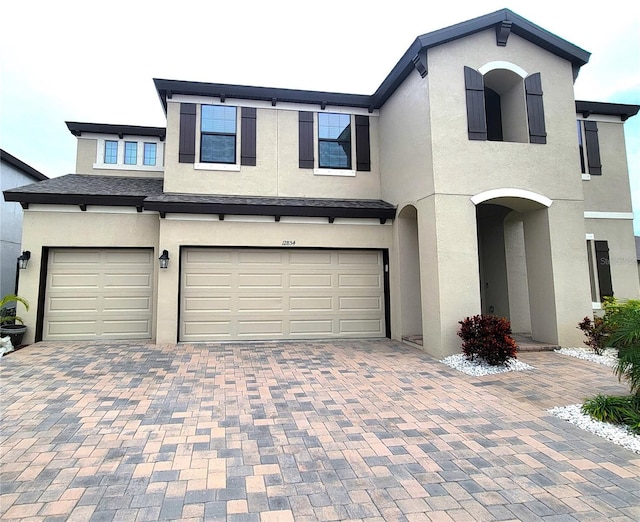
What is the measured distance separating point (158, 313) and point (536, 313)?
8604 millimetres

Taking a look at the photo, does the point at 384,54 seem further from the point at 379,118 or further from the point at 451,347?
the point at 451,347

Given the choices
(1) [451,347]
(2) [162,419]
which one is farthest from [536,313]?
(2) [162,419]

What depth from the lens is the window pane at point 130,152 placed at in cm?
1132

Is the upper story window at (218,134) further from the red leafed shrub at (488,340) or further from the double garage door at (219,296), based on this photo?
the red leafed shrub at (488,340)

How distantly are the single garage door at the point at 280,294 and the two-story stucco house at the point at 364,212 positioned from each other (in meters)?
0.04

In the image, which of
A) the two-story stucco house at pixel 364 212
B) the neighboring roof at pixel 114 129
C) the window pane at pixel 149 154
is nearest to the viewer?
the two-story stucco house at pixel 364 212

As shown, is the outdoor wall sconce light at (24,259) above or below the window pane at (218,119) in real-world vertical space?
below

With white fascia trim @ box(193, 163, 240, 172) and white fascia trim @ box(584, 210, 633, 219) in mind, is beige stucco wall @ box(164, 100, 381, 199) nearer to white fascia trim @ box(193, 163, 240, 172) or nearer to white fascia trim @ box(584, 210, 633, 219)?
white fascia trim @ box(193, 163, 240, 172)

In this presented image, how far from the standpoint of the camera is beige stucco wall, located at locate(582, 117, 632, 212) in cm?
1045

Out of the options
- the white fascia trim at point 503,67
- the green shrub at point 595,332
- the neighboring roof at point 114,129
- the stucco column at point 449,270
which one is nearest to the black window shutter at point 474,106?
the white fascia trim at point 503,67

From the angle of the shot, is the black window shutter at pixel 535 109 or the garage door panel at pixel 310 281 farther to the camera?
the garage door panel at pixel 310 281

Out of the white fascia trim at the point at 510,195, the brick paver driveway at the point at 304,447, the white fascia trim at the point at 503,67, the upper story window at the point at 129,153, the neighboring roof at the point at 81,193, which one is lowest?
the brick paver driveway at the point at 304,447

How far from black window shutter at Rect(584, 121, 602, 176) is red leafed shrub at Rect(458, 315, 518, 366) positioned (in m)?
7.26

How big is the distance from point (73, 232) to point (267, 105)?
19.3 feet
